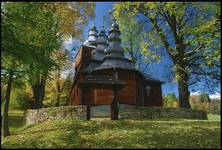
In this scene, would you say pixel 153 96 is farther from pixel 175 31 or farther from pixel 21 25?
pixel 21 25

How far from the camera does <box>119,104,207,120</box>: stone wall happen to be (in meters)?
23.7

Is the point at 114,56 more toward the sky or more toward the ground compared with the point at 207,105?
more toward the sky

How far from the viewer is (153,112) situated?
24.5 meters

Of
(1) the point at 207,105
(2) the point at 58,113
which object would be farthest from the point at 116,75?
(1) the point at 207,105

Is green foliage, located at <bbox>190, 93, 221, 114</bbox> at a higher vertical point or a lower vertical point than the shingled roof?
lower

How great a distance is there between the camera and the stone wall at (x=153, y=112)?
23.7 metres

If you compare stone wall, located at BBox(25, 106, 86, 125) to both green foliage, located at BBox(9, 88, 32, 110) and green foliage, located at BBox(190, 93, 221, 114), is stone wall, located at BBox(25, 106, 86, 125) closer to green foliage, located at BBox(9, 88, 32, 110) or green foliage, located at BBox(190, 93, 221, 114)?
green foliage, located at BBox(190, 93, 221, 114)

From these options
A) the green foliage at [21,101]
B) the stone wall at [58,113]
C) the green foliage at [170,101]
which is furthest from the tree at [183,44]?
the green foliage at [170,101]

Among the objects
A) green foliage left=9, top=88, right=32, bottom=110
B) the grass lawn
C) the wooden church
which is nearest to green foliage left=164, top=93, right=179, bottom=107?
green foliage left=9, top=88, right=32, bottom=110

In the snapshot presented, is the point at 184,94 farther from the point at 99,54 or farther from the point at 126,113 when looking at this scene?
the point at 99,54

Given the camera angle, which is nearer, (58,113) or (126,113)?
(58,113)

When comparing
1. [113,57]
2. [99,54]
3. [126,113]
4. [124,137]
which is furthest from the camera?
[99,54]

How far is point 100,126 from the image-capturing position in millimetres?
17328

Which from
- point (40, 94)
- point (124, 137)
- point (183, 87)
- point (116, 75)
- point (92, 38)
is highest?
point (92, 38)
